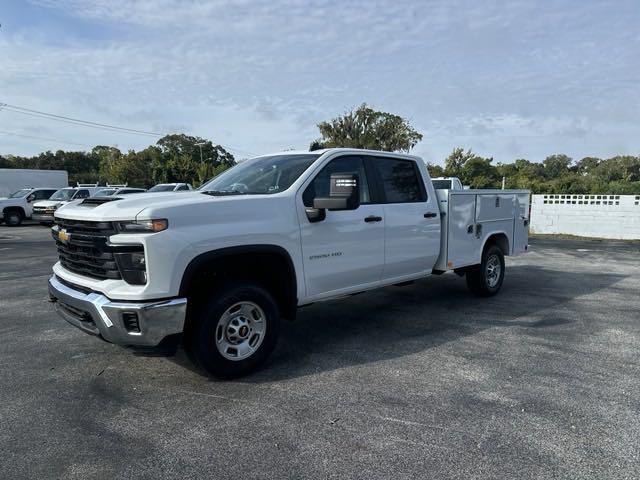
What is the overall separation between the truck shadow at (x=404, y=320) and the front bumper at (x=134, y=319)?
901mm

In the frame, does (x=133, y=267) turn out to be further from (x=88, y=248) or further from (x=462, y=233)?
(x=462, y=233)

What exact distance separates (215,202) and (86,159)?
90.1 m

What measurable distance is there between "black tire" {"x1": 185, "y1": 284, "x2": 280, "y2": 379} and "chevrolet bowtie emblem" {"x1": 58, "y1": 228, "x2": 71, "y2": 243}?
4.16 feet

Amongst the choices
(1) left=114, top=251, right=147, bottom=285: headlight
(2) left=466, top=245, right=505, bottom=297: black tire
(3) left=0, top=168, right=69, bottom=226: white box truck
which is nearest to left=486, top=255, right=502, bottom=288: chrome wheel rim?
(2) left=466, top=245, right=505, bottom=297: black tire

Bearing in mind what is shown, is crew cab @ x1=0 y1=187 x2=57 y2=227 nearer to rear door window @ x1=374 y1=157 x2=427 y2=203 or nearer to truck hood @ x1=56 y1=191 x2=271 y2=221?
truck hood @ x1=56 y1=191 x2=271 y2=221

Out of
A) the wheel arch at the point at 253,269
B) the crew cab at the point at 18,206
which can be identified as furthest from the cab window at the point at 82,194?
the wheel arch at the point at 253,269

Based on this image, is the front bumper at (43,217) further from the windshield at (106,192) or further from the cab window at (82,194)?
the windshield at (106,192)

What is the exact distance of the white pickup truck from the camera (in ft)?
11.1

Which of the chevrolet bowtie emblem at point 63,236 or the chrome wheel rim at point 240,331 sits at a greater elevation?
the chevrolet bowtie emblem at point 63,236

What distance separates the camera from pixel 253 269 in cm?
409

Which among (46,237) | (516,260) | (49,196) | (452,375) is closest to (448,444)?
(452,375)

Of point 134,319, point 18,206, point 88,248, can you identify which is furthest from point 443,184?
point 18,206

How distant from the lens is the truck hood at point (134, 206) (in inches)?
133

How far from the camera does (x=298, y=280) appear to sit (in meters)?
4.19
